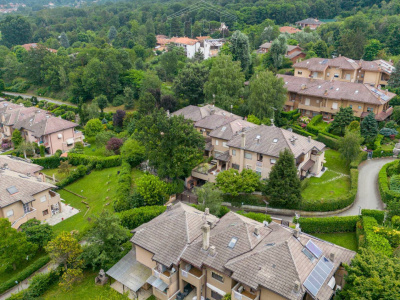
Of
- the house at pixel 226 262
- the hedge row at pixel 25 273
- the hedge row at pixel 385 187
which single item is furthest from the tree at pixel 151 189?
the hedge row at pixel 385 187

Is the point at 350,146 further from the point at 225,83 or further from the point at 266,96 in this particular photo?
the point at 225,83

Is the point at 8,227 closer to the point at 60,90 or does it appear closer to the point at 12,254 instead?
the point at 12,254

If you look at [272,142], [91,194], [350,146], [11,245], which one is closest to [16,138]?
[91,194]

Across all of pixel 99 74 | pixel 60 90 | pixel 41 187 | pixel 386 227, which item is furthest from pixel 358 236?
pixel 60 90

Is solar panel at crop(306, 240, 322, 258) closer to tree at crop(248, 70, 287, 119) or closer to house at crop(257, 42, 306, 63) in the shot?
tree at crop(248, 70, 287, 119)

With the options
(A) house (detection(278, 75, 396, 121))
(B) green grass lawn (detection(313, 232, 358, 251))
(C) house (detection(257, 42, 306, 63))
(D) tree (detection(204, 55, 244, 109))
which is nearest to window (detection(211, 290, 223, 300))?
(B) green grass lawn (detection(313, 232, 358, 251))
